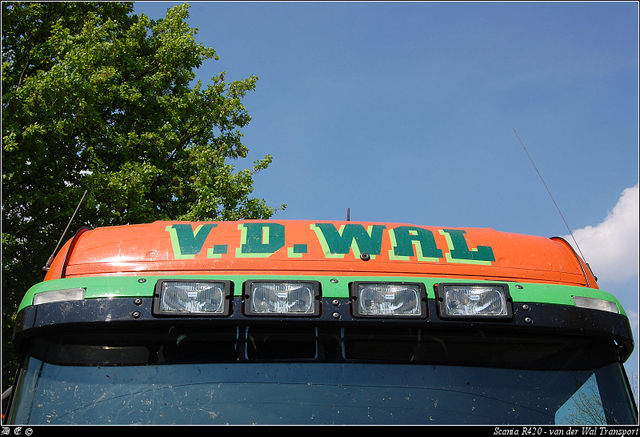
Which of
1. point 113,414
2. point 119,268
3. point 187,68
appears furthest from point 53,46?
point 113,414

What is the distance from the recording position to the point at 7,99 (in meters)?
10.8

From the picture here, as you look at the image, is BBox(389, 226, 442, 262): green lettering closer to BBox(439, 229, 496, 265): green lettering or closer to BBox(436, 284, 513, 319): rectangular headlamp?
BBox(439, 229, 496, 265): green lettering

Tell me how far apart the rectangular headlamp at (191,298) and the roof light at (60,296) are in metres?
0.42

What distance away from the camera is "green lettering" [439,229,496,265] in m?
3.19

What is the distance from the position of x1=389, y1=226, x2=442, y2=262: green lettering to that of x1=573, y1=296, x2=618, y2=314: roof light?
75 cm

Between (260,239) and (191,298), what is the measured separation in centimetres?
67

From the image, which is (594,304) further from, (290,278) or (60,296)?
(60,296)

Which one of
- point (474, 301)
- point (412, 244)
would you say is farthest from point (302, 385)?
point (412, 244)

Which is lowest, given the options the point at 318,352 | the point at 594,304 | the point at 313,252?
the point at 318,352

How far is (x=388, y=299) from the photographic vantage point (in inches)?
107

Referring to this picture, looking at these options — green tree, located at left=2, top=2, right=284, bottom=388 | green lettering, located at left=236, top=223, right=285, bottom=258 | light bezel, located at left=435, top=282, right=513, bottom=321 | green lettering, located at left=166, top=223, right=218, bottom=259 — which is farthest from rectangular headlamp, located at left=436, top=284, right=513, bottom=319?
green tree, located at left=2, top=2, right=284, bottom=388

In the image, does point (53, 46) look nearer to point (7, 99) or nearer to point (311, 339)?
point (7, 99)

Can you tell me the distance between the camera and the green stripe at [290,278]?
108 inches

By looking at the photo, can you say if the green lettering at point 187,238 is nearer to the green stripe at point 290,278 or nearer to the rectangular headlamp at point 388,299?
the green stripe at point 290,278
